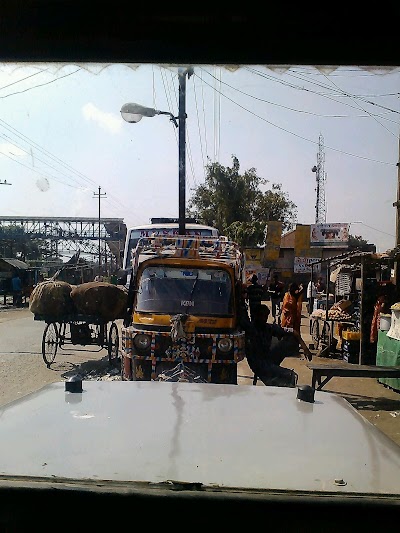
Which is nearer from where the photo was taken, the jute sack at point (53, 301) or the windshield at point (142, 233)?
the jute sack at point (53, 301)

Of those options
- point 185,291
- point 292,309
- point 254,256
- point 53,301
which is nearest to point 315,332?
point 292,309

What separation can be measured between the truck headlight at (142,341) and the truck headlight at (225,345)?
865 millimetres

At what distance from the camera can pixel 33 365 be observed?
34.8 ft

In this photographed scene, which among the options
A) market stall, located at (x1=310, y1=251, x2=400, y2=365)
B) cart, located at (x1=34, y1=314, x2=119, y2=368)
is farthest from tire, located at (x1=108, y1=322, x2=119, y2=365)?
market stall, located at (x1=310, y1=251, x2=400, y2=365)

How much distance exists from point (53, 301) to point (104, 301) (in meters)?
1.04

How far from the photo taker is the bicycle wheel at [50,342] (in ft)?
35.0

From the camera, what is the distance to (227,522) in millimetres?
1548

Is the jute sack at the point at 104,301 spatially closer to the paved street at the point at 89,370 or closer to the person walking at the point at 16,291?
the paved street at the point at 89,370

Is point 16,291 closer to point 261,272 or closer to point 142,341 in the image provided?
point 261,272

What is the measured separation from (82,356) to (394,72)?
10.7m

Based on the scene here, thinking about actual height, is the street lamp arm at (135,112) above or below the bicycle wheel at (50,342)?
above

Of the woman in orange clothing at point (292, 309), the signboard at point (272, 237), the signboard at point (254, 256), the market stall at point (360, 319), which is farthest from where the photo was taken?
the signboard at point (254, 256)

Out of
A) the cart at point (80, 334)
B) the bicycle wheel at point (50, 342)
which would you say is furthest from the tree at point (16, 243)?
the cart at point (80, 334)

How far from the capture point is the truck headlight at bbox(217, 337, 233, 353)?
6941mm
